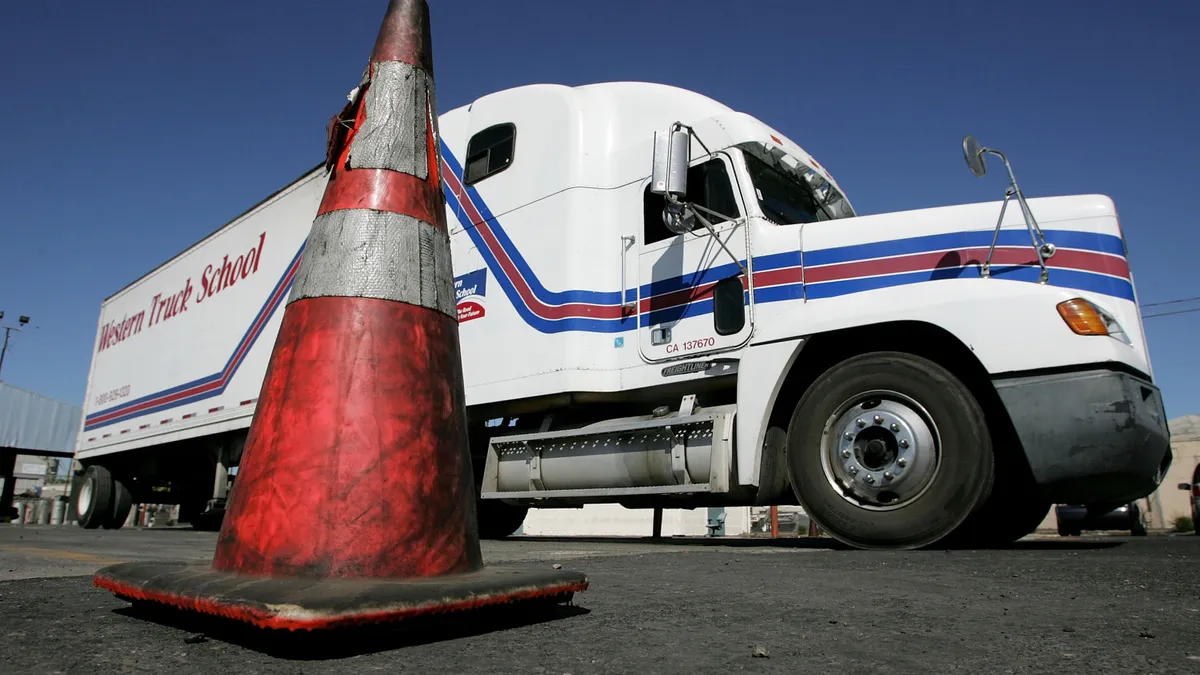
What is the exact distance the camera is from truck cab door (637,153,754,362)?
5.83m

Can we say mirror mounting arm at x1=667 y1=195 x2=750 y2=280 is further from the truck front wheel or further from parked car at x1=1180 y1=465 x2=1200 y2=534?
the truck front wheel

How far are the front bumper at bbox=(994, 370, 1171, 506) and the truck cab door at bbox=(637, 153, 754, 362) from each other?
1866mm

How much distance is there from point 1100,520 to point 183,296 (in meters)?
18.1

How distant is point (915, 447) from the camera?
15.1 ft

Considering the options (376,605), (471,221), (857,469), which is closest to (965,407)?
(857,469)

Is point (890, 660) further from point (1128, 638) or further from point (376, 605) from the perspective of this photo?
point (376, 605)

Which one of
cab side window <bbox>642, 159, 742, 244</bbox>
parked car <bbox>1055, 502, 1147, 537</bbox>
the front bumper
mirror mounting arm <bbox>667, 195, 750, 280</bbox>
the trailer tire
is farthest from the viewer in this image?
parked car <bbox>1055, 502, 1147, 537</bbox>

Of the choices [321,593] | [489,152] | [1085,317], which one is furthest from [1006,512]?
[321,593]

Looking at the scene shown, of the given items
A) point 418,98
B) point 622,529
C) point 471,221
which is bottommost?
point 622,529

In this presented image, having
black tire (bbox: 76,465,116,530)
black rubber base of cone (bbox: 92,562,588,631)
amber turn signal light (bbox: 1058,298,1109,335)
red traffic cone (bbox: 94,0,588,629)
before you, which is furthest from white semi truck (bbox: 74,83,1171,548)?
black tire (bbox: 76,465,116,530)

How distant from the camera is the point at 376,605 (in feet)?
5.53

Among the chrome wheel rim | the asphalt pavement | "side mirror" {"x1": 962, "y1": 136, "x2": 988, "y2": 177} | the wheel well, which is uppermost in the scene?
"side mirror" {"x1": 962, "y1": 136, "x2": 988, "y2": 177}

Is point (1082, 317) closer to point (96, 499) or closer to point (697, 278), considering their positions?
point (697, 278)

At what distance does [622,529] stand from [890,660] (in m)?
28.7
